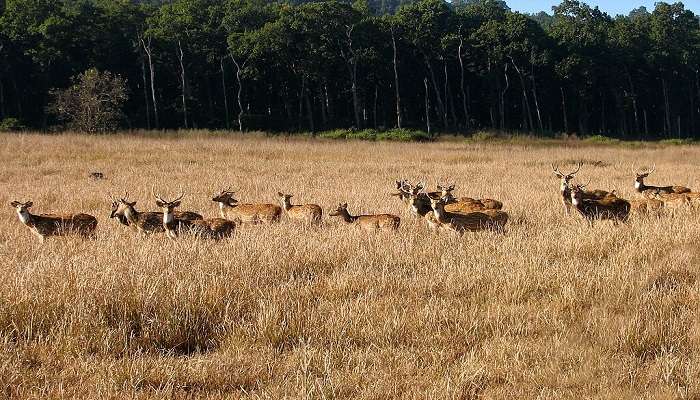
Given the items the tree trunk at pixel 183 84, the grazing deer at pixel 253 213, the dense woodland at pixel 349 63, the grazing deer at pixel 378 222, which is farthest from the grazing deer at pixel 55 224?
the tree trunk at pixel 183 84

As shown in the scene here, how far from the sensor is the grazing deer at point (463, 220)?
10.2 meters

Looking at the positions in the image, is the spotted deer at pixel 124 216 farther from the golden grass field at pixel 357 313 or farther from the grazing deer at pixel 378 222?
the grazing deer at pixel 378 222

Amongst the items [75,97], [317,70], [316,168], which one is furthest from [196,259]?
[317,70]

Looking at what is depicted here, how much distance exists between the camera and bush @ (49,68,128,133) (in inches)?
1404

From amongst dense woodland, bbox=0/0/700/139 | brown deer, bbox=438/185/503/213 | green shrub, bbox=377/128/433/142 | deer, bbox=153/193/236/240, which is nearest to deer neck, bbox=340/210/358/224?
brown deer, bbox=438/185/503/213

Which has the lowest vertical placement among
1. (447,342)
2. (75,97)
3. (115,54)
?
(447,342)

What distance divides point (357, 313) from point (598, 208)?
23.4ft

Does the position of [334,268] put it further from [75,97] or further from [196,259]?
[75,97]

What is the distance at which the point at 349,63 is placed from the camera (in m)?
54.2

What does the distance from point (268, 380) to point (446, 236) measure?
5.15 metres

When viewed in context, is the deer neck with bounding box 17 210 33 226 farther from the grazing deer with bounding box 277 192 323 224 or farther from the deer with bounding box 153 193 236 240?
the grazing deer with bounding box 277 192 323 224

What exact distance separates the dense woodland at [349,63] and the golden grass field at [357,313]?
1619 inches

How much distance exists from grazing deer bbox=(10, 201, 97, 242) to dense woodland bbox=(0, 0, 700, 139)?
37.3m

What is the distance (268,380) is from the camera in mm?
4590
